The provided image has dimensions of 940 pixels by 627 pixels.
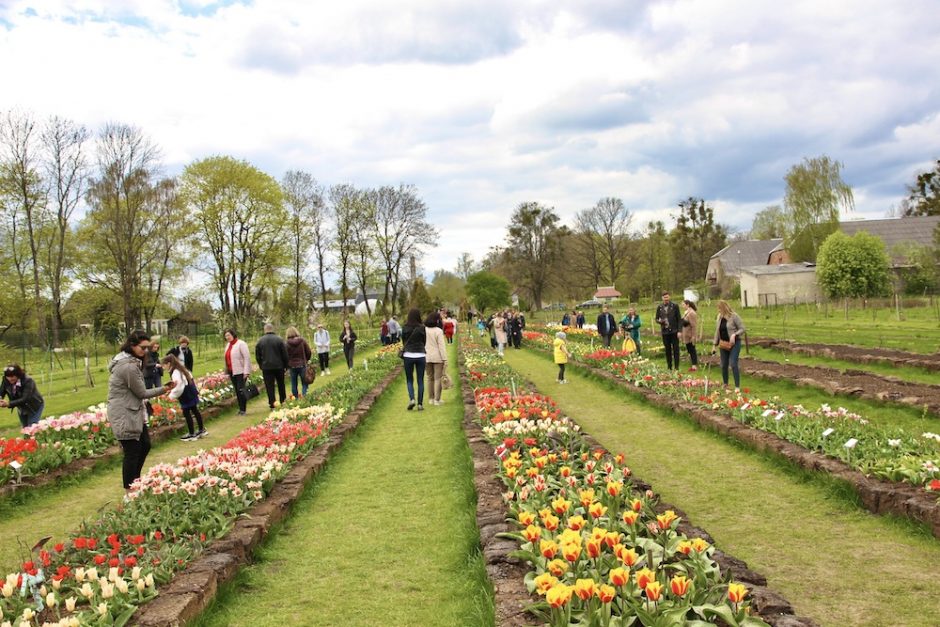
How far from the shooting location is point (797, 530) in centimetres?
539

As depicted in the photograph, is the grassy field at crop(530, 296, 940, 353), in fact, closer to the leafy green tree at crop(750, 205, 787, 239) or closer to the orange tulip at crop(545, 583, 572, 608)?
Answer: the orange tulip at crop(545, 583, 572, 608)

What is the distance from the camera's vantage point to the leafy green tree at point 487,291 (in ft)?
208

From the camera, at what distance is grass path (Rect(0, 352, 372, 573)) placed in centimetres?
635

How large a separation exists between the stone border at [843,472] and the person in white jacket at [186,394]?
7.11 m

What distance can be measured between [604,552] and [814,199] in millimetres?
55576

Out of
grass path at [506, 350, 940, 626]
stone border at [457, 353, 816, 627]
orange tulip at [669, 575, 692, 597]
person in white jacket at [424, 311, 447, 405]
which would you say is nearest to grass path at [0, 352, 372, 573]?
stone border at [457, 353, 816, 627]

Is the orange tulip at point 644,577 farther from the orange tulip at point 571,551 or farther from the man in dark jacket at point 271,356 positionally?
the man in dark jacket at point 271,356

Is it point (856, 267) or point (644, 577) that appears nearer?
point (644, 577)

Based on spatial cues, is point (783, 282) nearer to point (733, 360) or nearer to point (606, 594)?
point (733, 360)

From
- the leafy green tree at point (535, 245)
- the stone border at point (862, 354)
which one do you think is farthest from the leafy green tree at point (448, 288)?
the stone border at point (862, 354)

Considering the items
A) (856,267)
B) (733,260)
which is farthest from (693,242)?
(856,267)

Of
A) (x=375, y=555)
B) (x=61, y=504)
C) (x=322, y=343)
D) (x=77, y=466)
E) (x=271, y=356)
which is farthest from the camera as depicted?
(x=322, y=343)

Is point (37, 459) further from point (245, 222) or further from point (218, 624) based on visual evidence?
point (245, 222)

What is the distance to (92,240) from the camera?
4325 centimetres
